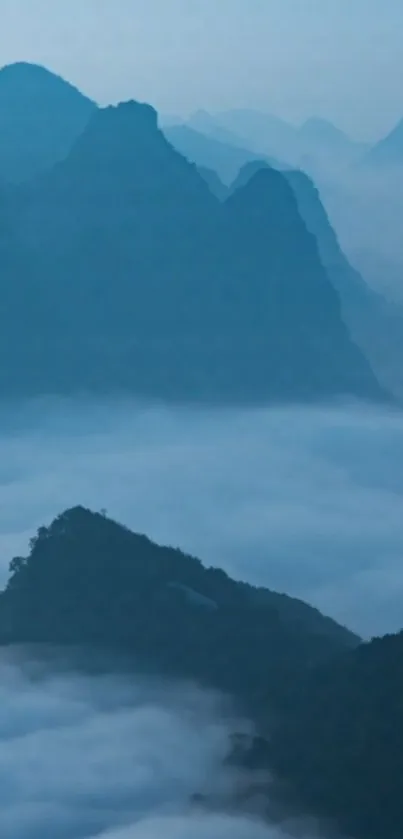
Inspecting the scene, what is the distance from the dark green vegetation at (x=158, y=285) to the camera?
133ft

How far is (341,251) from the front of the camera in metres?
56.2

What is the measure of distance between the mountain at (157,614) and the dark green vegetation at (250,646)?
0.02 meters

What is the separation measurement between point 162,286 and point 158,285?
228mm

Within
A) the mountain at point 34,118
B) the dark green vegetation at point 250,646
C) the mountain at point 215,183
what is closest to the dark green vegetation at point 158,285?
the mountain at point 34,118

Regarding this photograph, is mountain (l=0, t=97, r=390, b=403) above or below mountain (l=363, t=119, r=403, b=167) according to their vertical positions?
below

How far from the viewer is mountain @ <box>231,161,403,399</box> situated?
49.2 meters

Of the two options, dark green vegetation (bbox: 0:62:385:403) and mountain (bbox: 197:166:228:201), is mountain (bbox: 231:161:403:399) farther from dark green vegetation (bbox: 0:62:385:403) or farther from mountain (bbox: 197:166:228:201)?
A: dark green vegetation (bbox: 0:62:385:403)

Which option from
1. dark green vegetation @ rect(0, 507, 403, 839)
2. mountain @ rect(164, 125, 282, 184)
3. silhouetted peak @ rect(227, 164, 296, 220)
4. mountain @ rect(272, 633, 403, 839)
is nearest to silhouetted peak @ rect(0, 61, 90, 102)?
mountain @ rect(164, 125, 282, 184)

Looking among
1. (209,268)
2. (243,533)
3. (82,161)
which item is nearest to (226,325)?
(209,268)

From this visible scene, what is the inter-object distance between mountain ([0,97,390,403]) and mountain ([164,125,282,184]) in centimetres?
721

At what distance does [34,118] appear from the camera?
52.1 m

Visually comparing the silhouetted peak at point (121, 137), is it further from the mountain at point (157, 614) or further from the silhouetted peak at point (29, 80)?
the mountain at point (157, 614)

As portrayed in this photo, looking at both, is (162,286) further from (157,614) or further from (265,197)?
(157,614)

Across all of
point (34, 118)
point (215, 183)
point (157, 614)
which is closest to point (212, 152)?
point (215, 183)
